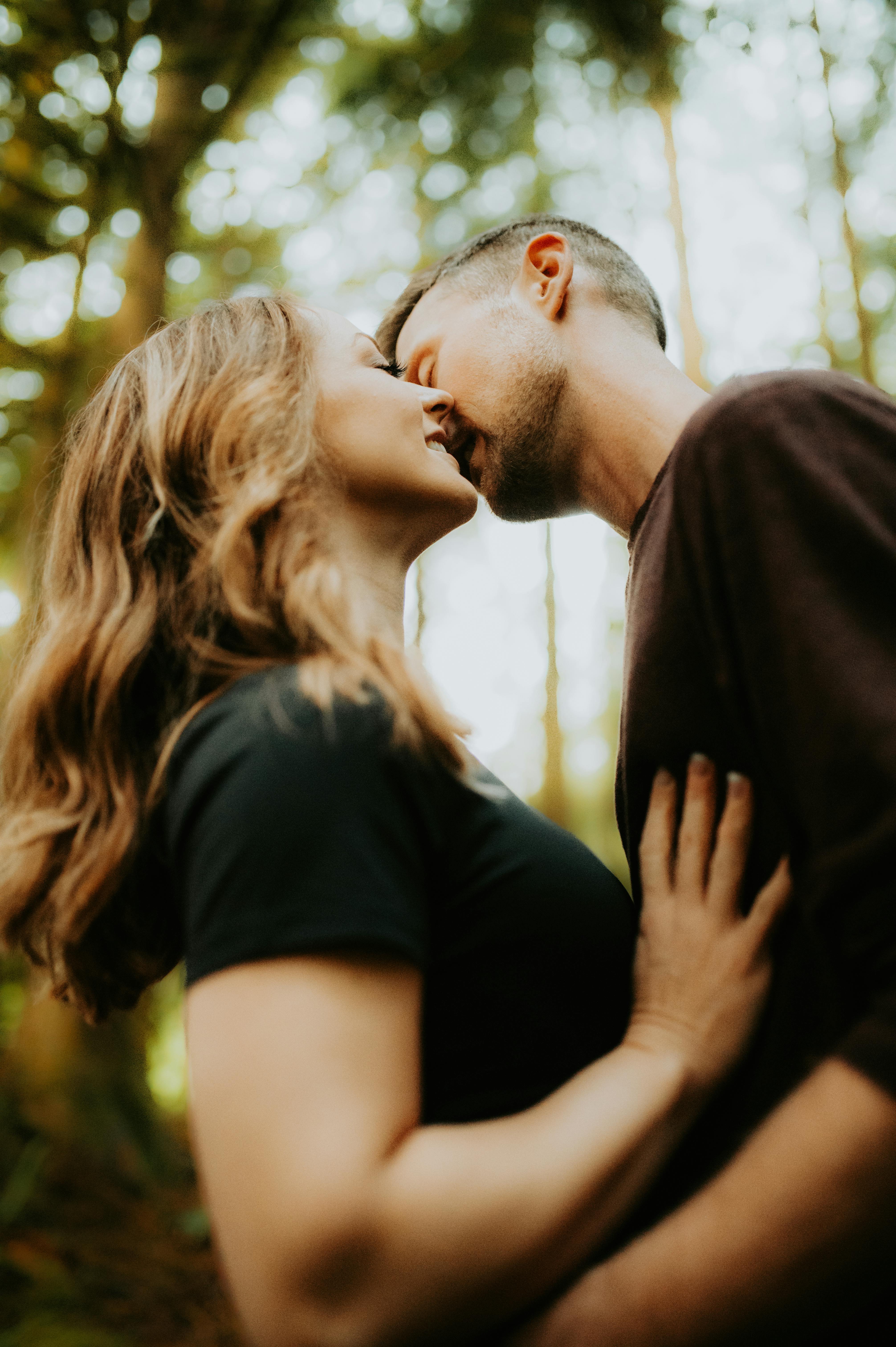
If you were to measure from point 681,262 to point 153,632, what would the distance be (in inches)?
336

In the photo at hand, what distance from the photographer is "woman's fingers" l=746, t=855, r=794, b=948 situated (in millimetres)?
1280

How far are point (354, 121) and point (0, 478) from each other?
4.11 metres

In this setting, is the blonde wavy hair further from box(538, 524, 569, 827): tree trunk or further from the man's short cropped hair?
box(538, 524, 569, 827): tree trunk

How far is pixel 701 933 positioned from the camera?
1305mm

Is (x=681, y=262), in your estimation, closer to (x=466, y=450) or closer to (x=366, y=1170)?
(x=466, y=450)

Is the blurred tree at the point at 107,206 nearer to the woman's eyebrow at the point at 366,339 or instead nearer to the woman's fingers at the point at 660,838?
the woman's eyebrow at the point at 366,339

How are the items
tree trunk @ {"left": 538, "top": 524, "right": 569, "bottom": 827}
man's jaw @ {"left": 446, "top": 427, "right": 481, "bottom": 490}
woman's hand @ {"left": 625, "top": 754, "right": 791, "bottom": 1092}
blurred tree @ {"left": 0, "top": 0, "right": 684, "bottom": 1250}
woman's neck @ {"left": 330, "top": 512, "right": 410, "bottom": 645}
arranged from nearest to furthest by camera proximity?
woman's hand @ {"left": 625, "top": 754, "right": 791, "bottom": 1092} → woman's neck @ {"left": 330, "top": 512, "right": 410, "bottom": 645} → man's jaw @ {"left": 446, "top": 427, "right": 481, "bottom": 490} → blurred tree @ {"left": 0, "top": 0, "right": 684, "bottom": 1250} → tree trunk @ {"left": 538, "top": 524, "right": 569, "bottom": 827}

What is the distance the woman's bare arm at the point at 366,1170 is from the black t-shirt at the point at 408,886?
62mm

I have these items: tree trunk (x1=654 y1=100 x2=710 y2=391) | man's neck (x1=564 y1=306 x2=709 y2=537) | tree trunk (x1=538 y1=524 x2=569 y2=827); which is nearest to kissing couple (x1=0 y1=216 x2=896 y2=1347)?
man's neck (x1=564 y1=306 x2=709 y2=537)

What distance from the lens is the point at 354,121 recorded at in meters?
7.25

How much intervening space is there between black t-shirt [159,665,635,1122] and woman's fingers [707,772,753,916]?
6.5 inches

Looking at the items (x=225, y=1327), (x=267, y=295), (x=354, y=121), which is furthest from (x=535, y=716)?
(x=267, y=295)

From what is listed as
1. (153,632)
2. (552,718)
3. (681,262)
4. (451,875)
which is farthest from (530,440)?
(552,718)

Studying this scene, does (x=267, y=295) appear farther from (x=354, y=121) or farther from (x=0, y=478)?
(x=354, y=121)
